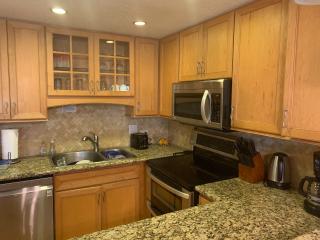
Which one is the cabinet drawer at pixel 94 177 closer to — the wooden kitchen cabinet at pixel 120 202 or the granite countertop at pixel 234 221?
the wooden kitchen cabinet at pixel 120 202

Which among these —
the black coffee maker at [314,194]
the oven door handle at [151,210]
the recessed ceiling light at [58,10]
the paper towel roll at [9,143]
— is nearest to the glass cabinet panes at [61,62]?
the recessed ceiling light at [58,10]

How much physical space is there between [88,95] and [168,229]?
1.73 meters

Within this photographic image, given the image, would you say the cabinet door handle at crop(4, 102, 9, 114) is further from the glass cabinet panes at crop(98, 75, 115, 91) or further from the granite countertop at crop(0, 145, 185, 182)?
the glass cabinet panes at crop(98, 75, 115, 91)

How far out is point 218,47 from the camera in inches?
75.5

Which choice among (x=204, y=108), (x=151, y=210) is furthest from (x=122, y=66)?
(x=151, y=210)

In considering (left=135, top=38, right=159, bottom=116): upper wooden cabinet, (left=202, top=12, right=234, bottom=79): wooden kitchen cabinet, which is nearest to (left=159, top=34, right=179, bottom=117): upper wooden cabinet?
(left=135, top=38, right=159, bottom=116): upper wooden cabinet

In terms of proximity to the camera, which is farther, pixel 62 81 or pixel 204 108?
pixel 62 81

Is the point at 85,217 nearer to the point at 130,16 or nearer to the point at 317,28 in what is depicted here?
the point at 130,16

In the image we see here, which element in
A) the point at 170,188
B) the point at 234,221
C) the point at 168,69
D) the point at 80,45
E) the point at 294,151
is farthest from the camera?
the point at 168,69

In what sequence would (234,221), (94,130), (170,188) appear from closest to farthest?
(234,221), (170,188), (94,130)

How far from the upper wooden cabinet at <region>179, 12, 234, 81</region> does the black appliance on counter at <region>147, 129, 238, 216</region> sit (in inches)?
22.9

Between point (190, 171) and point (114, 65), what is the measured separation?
1396 mm

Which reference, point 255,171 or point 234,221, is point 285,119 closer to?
point 255,171

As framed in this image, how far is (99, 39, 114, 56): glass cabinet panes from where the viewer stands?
2.51 meters
